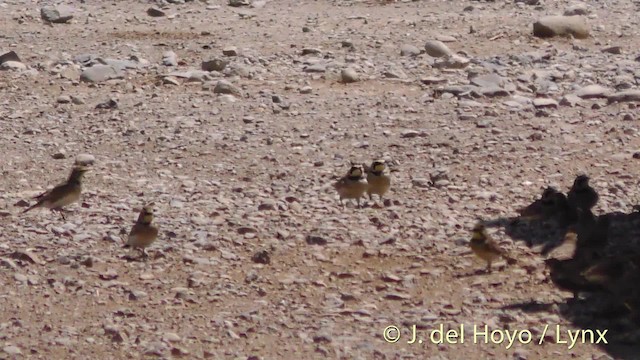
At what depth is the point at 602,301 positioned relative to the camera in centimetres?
957

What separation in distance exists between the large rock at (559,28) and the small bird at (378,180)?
712 centimetres

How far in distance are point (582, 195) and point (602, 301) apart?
6.81 ft

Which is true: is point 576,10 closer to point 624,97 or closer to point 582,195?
point 624,97

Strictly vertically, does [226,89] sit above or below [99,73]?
above

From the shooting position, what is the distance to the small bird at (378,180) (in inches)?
458

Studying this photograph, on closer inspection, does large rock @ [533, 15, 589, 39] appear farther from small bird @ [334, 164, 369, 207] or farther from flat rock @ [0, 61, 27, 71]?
small bird @ [334, 164, 369, 207]

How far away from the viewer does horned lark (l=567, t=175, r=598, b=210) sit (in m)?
11.3

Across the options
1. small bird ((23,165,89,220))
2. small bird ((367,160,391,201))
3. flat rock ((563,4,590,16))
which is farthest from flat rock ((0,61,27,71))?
flat rock ((563,4,590,16))

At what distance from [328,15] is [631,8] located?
460 cm

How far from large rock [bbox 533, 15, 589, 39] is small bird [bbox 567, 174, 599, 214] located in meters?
6.71

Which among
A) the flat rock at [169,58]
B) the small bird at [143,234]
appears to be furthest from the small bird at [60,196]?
the flat rock at [169,58]

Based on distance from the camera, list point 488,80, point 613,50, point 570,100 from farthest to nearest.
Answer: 1. point 613,50
2. point 488,80
3. point 570,100

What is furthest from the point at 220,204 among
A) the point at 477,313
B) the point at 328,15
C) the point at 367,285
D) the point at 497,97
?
the point at 328,15

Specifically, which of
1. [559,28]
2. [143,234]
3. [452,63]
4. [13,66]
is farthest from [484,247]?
[559,28]
